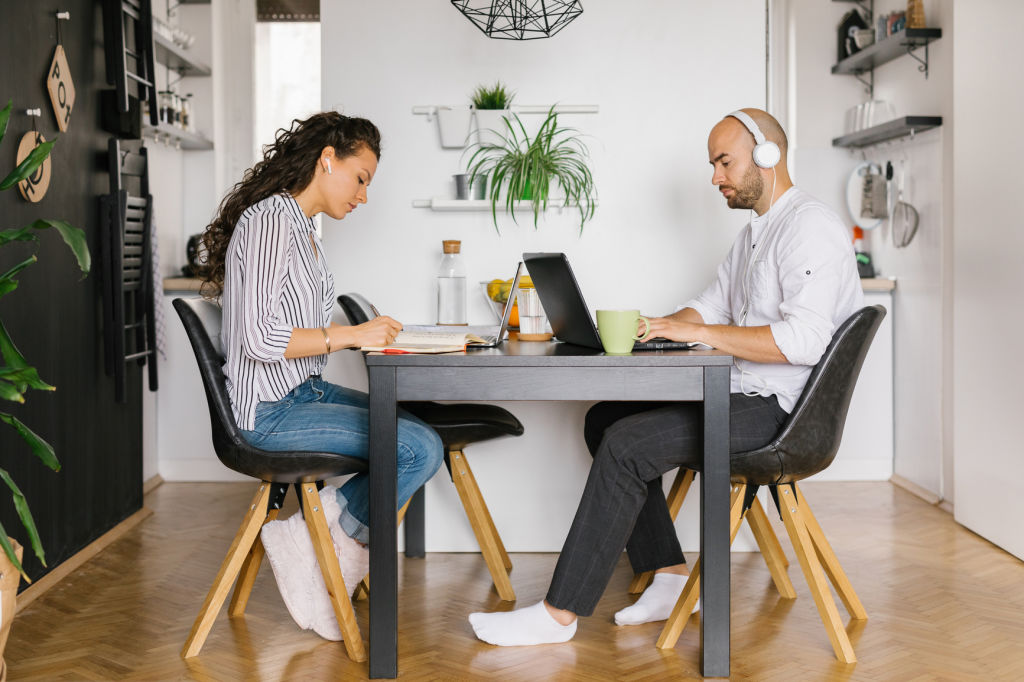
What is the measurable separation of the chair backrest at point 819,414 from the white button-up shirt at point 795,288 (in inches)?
1.8

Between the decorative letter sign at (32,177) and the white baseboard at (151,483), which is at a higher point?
the decorative letter sign at (32,177)

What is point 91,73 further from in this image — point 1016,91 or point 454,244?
point 1016,91

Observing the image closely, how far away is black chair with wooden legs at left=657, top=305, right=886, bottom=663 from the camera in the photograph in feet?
7.58

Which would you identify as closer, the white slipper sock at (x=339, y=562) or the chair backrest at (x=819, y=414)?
the chair backrest at (x=819, y=414)

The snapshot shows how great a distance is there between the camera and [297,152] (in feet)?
8.25

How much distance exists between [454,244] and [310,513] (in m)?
1.08

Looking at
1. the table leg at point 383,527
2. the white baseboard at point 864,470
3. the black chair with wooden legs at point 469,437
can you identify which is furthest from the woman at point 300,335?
the white baseboard at point 864,470

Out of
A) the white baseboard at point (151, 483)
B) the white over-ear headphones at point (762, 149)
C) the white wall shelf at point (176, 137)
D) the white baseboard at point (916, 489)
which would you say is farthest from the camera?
the white baseboard at point (151, 483)

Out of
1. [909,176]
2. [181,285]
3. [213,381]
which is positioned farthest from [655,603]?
[181,285]

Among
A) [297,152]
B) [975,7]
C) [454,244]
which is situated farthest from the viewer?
[975,7]

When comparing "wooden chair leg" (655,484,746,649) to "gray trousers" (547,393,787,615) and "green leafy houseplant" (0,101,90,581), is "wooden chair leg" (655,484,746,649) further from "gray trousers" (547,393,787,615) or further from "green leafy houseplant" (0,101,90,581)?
"green leafy houseplant" (0,101,90,581)

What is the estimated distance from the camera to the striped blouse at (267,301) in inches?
88.8

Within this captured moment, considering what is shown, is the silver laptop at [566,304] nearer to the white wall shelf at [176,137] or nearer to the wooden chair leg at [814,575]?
the wooden chair leg at [814,575]

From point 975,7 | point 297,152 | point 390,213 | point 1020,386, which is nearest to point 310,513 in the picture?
point 297,152
